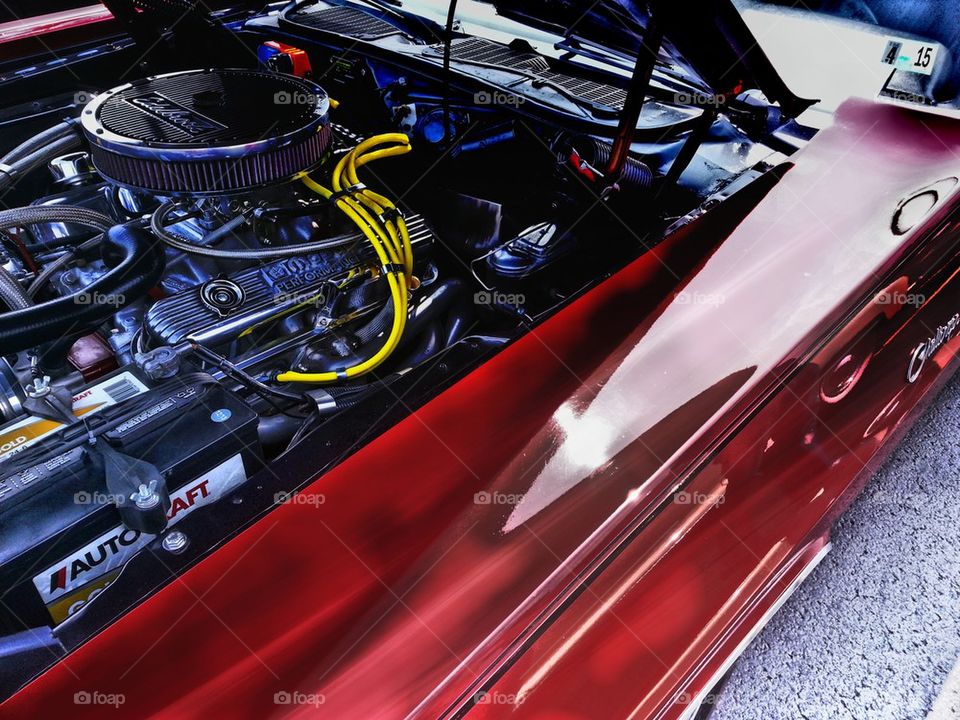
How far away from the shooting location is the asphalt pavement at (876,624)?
4.65 ft

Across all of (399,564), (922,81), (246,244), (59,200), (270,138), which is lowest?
(59,200)

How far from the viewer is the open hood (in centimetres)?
119

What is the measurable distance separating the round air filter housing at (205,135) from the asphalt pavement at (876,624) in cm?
127

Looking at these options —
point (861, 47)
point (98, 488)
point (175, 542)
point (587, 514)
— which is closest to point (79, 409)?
point (98, 488)

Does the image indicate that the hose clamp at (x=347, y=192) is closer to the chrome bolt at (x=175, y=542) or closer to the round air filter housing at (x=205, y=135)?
the round air filter housing at (x=205, y=135)

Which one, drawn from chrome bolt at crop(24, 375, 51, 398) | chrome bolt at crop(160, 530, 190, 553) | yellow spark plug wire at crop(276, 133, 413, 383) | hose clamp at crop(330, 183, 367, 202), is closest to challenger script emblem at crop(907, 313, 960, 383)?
yellow spark plug wire at crop(276, 133, 413, 383)

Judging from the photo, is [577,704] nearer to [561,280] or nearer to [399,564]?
[399,564]

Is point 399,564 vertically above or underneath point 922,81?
underneath

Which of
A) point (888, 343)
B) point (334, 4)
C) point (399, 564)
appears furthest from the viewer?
point (334, 4)

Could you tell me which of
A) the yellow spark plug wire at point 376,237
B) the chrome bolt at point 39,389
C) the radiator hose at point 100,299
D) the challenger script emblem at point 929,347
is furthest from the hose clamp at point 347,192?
the challenger script emblem at point 929,347

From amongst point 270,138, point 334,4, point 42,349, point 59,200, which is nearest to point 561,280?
point 270,138

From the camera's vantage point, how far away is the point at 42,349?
105 centimetres

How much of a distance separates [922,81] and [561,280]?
1.18m

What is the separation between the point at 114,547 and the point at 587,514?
0.57m
